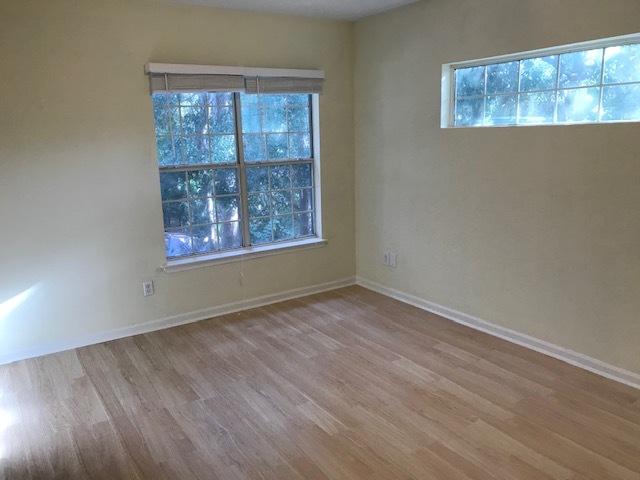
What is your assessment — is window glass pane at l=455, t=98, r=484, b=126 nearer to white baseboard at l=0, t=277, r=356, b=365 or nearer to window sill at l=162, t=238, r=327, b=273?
window sill at l=162, t=238, r=327, b=273

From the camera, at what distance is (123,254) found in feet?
12.6

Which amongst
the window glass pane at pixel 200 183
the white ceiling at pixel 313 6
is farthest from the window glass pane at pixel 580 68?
the window glass pane at pixel 200 183

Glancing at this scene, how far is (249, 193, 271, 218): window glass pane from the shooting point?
14.6 ft

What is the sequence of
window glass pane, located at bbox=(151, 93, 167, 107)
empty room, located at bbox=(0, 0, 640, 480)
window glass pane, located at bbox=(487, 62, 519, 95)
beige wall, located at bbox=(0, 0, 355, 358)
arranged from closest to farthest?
1. empty room, located at bbox=(0, 0, 640, 480)
2. beige wall, located at bbox=(0, 0, 355, 358)
3. window glass pane, located at bbox=(487, 62, 519, 95)
4. window glass pane, located at bbox=(151, 93, 167, 107)

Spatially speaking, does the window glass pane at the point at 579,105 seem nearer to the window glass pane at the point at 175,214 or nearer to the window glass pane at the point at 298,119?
the window glass pane at the point at 298,119

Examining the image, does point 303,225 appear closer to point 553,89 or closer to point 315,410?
point 315,410

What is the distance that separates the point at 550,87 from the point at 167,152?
275cm

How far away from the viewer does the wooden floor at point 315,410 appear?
239cm

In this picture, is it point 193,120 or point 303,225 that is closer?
point 193,120

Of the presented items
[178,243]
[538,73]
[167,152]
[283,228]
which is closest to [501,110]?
[538,73]

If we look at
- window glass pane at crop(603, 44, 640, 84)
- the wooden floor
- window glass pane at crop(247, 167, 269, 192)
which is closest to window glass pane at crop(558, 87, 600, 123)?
window glass pane at crop(603, 44, 640, 84)

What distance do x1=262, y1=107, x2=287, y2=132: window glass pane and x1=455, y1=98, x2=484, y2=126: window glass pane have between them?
4.83 ft

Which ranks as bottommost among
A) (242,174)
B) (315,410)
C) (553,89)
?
(315,410)

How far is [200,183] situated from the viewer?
416 cm
